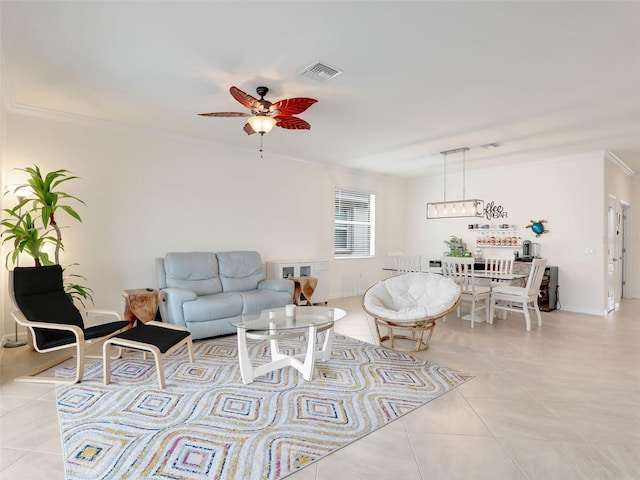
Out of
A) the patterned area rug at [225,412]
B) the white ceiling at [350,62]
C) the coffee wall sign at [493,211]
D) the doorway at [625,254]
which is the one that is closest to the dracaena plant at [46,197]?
the white ceiling at [350,62]

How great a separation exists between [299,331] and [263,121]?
6.07 feet

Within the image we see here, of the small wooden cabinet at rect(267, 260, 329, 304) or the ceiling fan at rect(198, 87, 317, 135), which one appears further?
the small wooden cabinet at rect(267, 260, 329, 304)

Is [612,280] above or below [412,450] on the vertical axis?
above

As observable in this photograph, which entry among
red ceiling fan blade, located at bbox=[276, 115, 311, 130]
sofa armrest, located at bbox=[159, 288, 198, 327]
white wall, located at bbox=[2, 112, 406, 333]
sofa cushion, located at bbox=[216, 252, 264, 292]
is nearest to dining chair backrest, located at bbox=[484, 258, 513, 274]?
white wall, located at bbox=[2, 112, 406, 333]

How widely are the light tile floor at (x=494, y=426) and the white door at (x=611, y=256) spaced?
236 cm

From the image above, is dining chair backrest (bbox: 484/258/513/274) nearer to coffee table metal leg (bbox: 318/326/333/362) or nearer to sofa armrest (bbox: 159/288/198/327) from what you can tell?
coffee table metal leg (bbox: 318/326/333/362)

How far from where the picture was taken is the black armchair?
8.98ft

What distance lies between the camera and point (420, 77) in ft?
9.66

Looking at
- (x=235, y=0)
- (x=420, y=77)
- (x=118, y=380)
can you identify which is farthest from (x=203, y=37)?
(x=118, y=380)

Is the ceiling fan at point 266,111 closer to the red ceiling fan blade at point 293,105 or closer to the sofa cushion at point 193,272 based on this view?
the red ceiling fan blade at point 293,105

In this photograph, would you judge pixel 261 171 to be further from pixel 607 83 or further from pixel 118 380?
pixel 607 83

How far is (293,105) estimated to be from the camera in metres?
2.97

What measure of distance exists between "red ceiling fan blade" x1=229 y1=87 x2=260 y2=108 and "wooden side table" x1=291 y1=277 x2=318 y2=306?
110 inches

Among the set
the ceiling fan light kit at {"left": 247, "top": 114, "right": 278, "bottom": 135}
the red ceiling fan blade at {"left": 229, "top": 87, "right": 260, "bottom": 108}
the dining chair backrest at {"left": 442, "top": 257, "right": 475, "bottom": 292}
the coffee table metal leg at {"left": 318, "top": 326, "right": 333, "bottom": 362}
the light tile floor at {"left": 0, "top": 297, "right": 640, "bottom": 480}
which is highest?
the red ceiling fan blade at {"left": 229, "top": 87, "right": 260, "bottom": 108}
